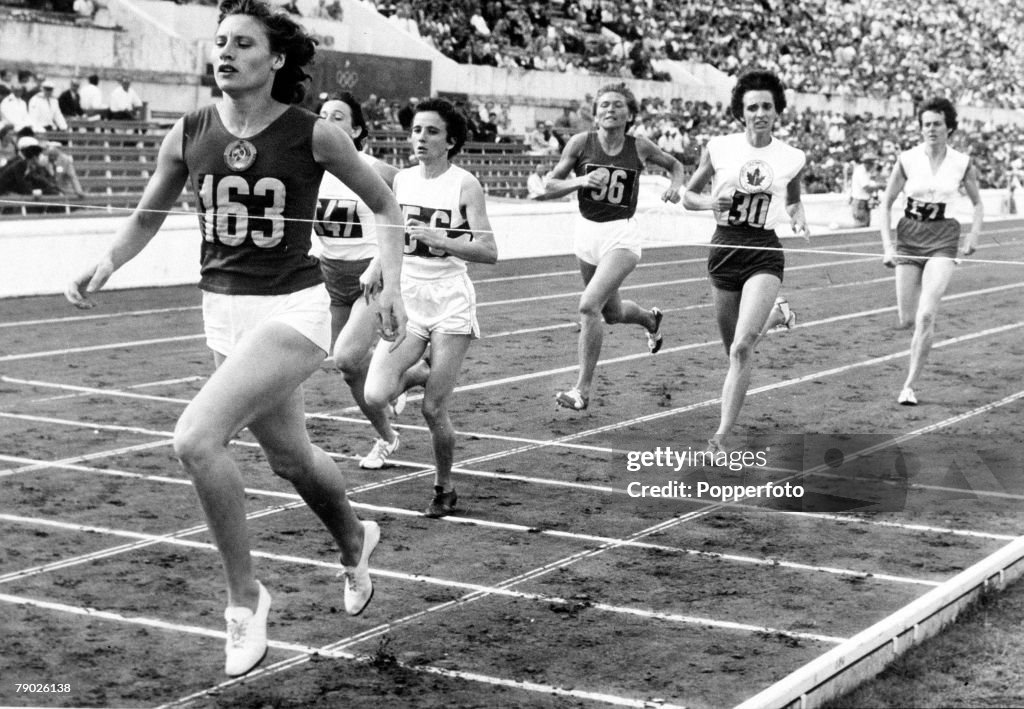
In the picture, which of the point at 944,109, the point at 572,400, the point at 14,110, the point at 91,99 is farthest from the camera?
the point at 91,99

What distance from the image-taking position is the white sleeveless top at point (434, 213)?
7.52 m

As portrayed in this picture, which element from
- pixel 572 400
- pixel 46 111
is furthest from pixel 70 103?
pixel 572 400

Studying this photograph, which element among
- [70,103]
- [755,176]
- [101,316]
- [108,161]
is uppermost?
[70,103]

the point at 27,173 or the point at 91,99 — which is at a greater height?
the point at 91,99

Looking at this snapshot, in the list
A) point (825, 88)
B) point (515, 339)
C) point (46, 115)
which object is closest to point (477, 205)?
point (515, 339)

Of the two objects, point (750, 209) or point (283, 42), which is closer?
point (283, 42)

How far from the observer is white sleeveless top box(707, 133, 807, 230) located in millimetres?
8594

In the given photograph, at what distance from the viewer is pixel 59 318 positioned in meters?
14.7

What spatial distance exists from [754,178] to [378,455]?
Result: 8.67 ft

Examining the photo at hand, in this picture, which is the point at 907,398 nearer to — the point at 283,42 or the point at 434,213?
the point at 434,213

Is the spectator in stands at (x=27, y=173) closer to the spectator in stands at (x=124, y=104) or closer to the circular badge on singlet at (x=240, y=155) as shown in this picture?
the spectator in stands at (x=124, y=104)

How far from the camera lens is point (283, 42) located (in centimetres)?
497

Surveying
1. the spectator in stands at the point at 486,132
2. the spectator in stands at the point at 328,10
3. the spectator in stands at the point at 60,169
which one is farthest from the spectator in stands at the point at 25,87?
the spectator in stands at the point at 328,10

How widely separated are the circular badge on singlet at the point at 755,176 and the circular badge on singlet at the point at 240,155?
4.31 metres
